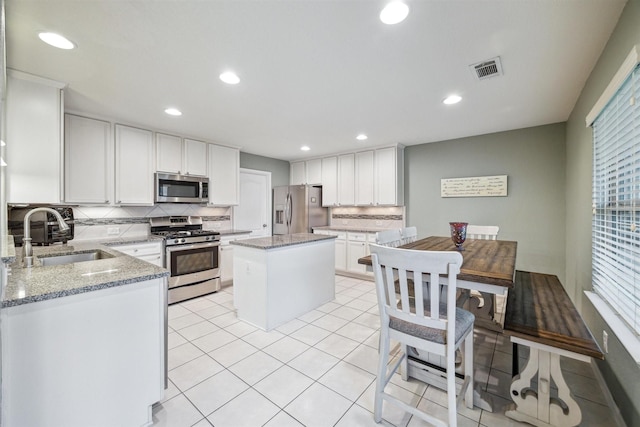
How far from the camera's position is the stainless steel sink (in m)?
2.22

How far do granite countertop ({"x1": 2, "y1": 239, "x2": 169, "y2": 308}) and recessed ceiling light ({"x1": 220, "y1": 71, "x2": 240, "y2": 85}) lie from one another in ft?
5.33

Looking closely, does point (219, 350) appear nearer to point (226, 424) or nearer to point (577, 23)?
point (226, 424)

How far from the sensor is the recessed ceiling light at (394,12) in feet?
4.93

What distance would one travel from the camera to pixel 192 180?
4.12m

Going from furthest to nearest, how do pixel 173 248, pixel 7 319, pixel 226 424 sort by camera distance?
pixel 173 248
pixel 226 424
pixel 7 319

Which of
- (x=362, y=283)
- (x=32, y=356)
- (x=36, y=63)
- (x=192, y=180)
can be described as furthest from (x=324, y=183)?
(x=32, y=356)

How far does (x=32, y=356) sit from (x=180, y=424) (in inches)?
34.3

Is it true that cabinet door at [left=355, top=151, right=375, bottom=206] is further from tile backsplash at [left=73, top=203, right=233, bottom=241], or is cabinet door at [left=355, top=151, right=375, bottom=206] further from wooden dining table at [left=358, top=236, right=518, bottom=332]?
tile backsplash at [left=73, top=203, right=233, bottom=241]

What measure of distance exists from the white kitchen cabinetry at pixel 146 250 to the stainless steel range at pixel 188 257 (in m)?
0.09

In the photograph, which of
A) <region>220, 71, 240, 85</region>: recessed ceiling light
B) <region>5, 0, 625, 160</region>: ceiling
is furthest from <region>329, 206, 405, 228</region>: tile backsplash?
<region>220, 71, 240, 85</region>: recessed ceiling light

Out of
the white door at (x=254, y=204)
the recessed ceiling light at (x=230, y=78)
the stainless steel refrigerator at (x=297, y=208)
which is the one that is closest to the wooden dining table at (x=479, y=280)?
the recessed ceiling light at (x=230, y=78)

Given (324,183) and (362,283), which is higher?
(324,183)

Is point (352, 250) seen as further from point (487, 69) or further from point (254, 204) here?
point (487, 69)

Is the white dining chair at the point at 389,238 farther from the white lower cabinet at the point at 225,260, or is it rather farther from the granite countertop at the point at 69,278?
the white lower cabinet at the point at 225,260
